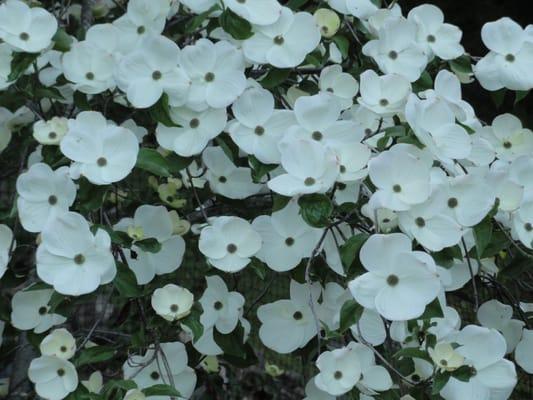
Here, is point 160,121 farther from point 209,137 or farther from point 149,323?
point 149,323

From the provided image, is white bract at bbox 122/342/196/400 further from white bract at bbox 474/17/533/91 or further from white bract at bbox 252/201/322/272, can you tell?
white bract at bbox 474/17/533/91

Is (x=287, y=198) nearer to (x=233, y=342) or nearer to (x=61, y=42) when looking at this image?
(x=233, y=342)

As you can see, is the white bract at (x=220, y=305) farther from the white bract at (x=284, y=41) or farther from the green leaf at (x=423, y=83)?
the green leaf at (x=423, y=83)

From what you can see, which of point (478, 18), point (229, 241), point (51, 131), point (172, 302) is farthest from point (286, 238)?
point (478, 18)

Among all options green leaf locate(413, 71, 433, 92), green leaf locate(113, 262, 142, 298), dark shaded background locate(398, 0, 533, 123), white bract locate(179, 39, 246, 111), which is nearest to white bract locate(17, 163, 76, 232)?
green leaf locate(113, 262, 142, 298)

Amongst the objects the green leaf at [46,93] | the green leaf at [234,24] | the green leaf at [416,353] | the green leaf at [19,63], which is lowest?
the green leaf at [46,93]

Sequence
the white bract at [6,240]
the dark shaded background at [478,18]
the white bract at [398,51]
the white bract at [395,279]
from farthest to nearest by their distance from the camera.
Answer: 1. the dark shaded background at [478,18]
2. the white bract at [398,51]
3. the white bract at [6,240]
4. the white bract at [395,279]

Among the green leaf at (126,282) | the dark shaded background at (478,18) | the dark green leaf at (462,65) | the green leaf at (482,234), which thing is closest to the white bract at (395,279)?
the green leaf at (482,234)
